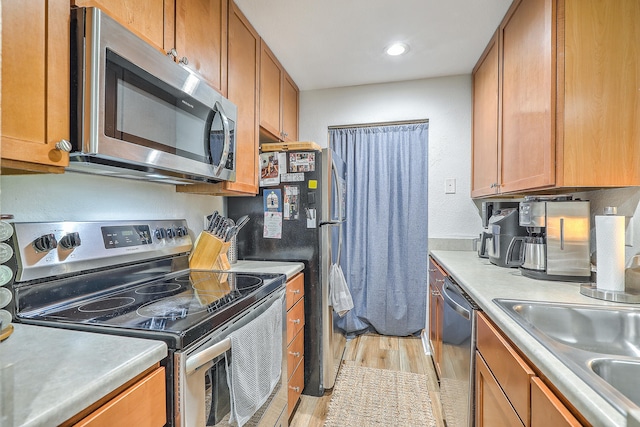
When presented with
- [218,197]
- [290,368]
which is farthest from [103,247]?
[290,368]

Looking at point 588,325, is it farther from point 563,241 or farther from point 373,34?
point 373,34

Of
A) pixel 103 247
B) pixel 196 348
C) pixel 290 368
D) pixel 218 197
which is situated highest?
pixel 218 197

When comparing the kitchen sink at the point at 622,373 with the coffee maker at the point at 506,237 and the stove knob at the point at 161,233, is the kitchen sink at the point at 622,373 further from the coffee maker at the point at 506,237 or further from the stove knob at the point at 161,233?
the stove knob at the point at 161,233

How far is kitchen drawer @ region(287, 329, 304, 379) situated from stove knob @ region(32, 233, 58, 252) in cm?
A: 116

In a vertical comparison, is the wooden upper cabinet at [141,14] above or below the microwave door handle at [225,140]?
above

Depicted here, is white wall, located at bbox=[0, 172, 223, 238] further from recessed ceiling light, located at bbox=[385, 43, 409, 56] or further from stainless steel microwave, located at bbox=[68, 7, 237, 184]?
recessed ceiling light, located at bbox=[385, 43, 409, 56]

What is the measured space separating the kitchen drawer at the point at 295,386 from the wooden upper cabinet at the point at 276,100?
1.59 metres

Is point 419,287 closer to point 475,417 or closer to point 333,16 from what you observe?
point 475,417

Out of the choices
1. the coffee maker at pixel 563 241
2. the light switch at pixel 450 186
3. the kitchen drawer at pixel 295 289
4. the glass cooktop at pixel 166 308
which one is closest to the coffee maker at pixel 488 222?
the light switch at pixel 450 186

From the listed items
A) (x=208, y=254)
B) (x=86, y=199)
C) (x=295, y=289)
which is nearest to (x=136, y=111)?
(x=86, y=199)

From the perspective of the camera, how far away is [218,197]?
221 cm

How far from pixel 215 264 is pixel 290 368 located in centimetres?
71

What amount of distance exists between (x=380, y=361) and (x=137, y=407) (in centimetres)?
215

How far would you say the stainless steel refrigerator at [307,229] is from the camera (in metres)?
2.07
